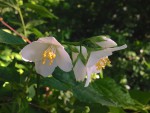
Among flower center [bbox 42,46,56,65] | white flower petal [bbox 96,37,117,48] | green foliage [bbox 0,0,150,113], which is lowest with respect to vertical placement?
green foliage [bbox 0,0,150,113]

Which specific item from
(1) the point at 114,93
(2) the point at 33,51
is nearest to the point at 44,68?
(2) the point at 33,51

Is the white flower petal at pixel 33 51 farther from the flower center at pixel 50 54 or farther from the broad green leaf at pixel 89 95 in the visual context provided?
the broad green leaf at pixel 89 95

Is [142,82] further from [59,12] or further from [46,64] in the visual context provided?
[46,64]

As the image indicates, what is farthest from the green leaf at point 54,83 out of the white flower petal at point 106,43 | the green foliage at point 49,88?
the white flower petal at point 106,43

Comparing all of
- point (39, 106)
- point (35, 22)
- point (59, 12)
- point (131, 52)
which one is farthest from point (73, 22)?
point (39, 106)

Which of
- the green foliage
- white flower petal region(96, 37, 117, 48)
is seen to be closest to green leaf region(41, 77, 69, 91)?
the green foliage

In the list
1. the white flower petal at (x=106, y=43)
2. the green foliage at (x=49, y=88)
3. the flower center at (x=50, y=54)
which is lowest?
the green foliage at (x=49, y=88)

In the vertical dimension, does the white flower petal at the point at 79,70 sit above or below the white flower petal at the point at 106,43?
below

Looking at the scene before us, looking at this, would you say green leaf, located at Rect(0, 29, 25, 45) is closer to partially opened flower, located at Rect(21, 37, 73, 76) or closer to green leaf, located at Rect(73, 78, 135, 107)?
partially opened flower, located at Rect(21, 37, 73, 76)
